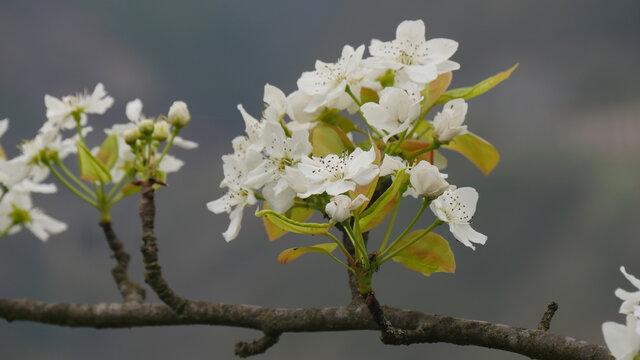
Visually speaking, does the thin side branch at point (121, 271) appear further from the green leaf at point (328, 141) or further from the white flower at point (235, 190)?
the green leaf at point (328, 141)

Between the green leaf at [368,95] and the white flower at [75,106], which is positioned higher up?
the white flower at [75,106]

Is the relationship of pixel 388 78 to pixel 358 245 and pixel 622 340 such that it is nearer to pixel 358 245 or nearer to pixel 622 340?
pixel 358 245

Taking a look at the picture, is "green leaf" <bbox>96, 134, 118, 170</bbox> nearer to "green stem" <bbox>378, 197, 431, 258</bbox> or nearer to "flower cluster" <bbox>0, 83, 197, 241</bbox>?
"flower cluster" <bbox>0, 83, 197, 241</bbox>

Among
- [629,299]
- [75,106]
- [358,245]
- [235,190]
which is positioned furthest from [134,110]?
[629,299]

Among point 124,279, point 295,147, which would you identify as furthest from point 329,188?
point 124,279

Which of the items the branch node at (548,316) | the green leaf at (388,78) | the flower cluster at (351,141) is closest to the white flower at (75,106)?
the flower cluster at (351,141)

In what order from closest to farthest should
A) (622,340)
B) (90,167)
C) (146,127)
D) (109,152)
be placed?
(622,340) < (146,127) < (90,167) < (109,152)
